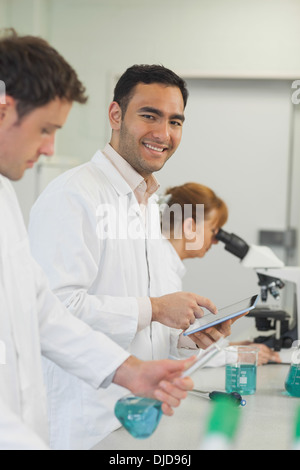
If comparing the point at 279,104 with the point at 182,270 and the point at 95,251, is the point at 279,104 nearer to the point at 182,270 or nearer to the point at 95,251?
the point at 182,270

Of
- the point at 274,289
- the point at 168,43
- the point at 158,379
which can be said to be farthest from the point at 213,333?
the point at 168,43

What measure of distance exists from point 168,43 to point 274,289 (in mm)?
2006

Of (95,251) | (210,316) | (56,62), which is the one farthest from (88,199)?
(56,62)

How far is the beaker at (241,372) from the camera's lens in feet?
5.95

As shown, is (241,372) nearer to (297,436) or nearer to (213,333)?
(213,333)

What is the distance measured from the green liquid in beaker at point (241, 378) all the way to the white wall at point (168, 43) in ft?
6.18

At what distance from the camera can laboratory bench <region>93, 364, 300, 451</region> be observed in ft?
4.21

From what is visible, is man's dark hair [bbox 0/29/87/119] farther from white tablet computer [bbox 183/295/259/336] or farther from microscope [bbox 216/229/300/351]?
microscope [bbox 216/229/300/351]

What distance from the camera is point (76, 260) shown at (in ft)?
4.88

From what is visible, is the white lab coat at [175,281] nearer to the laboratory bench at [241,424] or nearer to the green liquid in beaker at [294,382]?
the laboratory bench at [241,424]

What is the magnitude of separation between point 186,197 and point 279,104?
151 centimetres

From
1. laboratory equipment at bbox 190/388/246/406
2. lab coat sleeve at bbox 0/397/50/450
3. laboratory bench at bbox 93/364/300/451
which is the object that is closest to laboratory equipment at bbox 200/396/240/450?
laboratory bench at bbox 93/364/300/451

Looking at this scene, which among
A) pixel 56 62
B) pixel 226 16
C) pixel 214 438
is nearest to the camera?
pixel 214 438

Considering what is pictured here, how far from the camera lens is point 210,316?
57.6 inches
